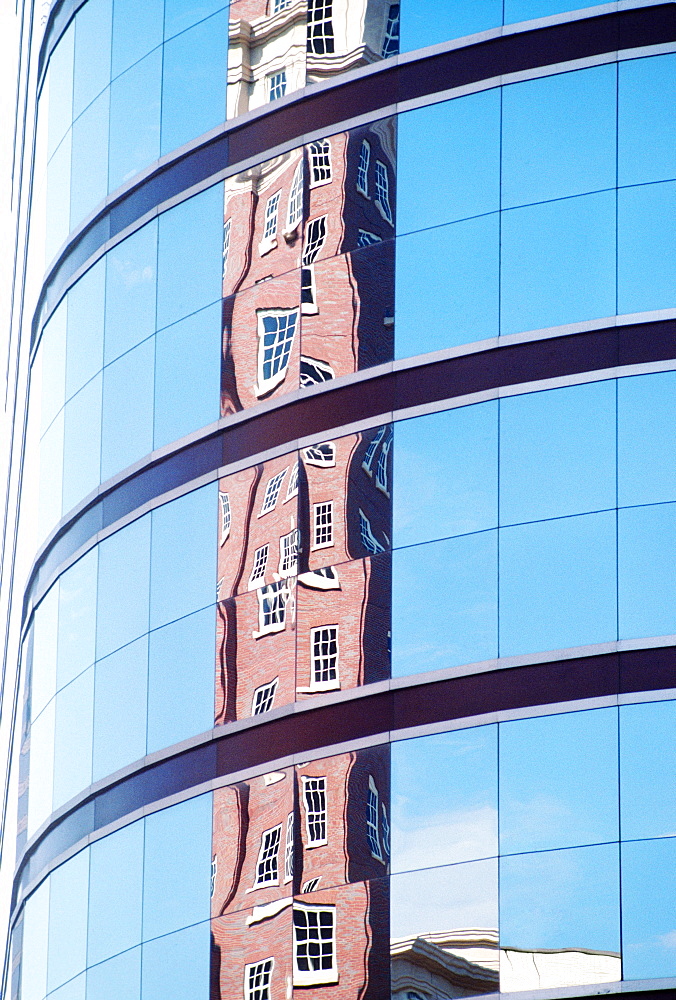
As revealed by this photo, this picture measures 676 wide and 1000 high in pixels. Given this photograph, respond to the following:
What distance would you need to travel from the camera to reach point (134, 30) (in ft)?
101

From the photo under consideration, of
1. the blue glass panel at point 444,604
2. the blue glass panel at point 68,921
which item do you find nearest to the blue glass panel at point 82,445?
the blue glass panel at point 68,921

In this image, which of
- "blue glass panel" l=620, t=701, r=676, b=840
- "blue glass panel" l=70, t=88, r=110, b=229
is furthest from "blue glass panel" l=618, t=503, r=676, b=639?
"blue glass panel" l=70, t=88, r=110, b=229

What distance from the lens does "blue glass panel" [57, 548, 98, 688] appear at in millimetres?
29078

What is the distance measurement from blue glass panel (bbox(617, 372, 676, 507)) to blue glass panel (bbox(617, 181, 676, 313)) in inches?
47.8

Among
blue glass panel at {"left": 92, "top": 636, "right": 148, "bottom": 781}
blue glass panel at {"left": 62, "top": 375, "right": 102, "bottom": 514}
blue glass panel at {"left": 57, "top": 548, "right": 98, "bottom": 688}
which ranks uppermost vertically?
blue glass panel at {"left": 62, "top": 375, "right": 102, "bottom": 514}

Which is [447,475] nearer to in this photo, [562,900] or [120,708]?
[562,900]

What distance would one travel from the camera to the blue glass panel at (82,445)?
98.7ft

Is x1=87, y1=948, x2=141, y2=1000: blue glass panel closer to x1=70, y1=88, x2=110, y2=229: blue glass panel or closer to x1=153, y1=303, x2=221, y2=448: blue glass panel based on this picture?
x1=153, y1=303, x2=221, y2=448: blue glass panel

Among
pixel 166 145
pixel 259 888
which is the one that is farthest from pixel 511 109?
pixel 259 888

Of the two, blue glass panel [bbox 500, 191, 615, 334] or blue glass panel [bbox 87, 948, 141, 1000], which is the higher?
blue glass panel [bbox 500, 191, 615, 334]

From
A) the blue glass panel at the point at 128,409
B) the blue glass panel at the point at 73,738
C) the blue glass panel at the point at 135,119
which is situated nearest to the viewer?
the blue glass panel at the point at 73,738

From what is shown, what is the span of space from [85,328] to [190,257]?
9.83ft

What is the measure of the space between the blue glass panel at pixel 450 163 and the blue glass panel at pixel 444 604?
5.17m

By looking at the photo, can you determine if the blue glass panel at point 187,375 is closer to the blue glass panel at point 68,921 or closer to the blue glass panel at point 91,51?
the blue glass panel at point 91,51
